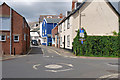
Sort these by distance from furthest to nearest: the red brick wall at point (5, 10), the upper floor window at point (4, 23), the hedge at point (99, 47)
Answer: the hedge at point (99, 47) < the upper floor window at point (4, 23) < the red brick wall at point (5, 10)

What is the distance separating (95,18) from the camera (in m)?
23.1

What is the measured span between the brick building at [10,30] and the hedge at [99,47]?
827 centimetres

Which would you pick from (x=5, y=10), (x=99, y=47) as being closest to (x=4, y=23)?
(x=5, y=10)

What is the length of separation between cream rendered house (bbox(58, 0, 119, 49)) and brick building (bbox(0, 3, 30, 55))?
8.42 m

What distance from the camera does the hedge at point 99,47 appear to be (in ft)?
64.4

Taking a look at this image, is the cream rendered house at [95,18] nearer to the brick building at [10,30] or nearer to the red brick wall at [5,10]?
the brick building at [10,30]

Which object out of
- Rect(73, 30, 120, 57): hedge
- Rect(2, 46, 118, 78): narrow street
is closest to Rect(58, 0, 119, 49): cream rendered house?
Rect(73, 30, 120, 57): hedge

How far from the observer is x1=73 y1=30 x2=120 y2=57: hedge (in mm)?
19641

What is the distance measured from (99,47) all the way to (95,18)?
577 cm

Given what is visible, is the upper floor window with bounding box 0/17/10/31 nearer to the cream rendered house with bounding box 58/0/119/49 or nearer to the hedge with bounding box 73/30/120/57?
the cream rendered house with bounding box 58/0/119/49

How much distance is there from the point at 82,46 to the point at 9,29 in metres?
10.4

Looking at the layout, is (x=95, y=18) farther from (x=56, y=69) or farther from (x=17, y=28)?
(x=56, y=69)

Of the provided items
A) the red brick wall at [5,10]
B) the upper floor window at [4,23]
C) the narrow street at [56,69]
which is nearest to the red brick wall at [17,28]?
the upper floor window at [4,23]

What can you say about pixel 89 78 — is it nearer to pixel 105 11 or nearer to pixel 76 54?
pixel 76 54
